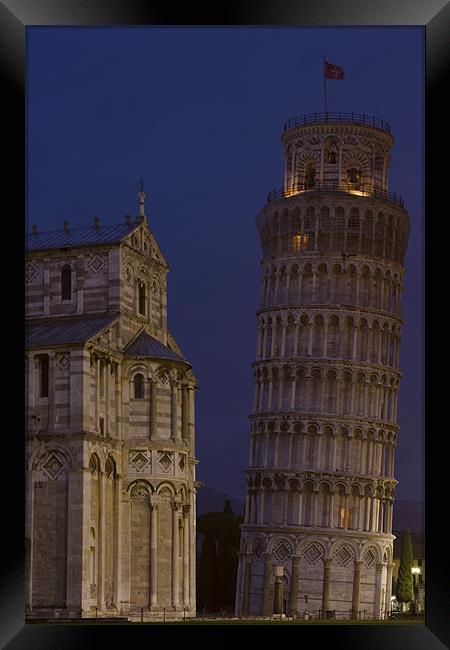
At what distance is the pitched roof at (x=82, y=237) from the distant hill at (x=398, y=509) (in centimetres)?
1079

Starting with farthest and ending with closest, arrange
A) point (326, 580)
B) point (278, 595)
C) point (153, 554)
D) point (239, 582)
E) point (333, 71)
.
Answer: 1. point (239, 582)
2. point (326, 580)
3. point (278, 595)
4. point (333, 71)
5. point (153, 554)

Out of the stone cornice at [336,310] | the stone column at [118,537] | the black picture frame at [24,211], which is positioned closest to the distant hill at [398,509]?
the stone cornice at [336,310]

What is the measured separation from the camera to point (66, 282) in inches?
1430

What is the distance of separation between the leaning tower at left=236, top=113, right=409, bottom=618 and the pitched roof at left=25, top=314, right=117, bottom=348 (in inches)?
615

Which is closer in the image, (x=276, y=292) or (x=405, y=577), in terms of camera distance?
(x=276, y=292)

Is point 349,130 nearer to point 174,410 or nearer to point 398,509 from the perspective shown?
point 398,509

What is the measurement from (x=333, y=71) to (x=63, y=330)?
11383mm

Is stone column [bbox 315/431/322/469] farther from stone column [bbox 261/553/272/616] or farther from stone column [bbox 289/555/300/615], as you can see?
stone column [bbox 261/553/272/616]

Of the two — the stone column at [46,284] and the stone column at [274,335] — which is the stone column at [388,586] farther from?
the stone column at [46,284]

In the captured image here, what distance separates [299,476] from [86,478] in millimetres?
17542

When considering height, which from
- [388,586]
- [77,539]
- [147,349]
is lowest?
[388,586]

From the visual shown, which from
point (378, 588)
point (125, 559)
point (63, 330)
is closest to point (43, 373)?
point (63, 330)

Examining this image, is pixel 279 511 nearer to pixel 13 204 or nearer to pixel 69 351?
pixel 69 351

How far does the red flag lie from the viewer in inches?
1527
